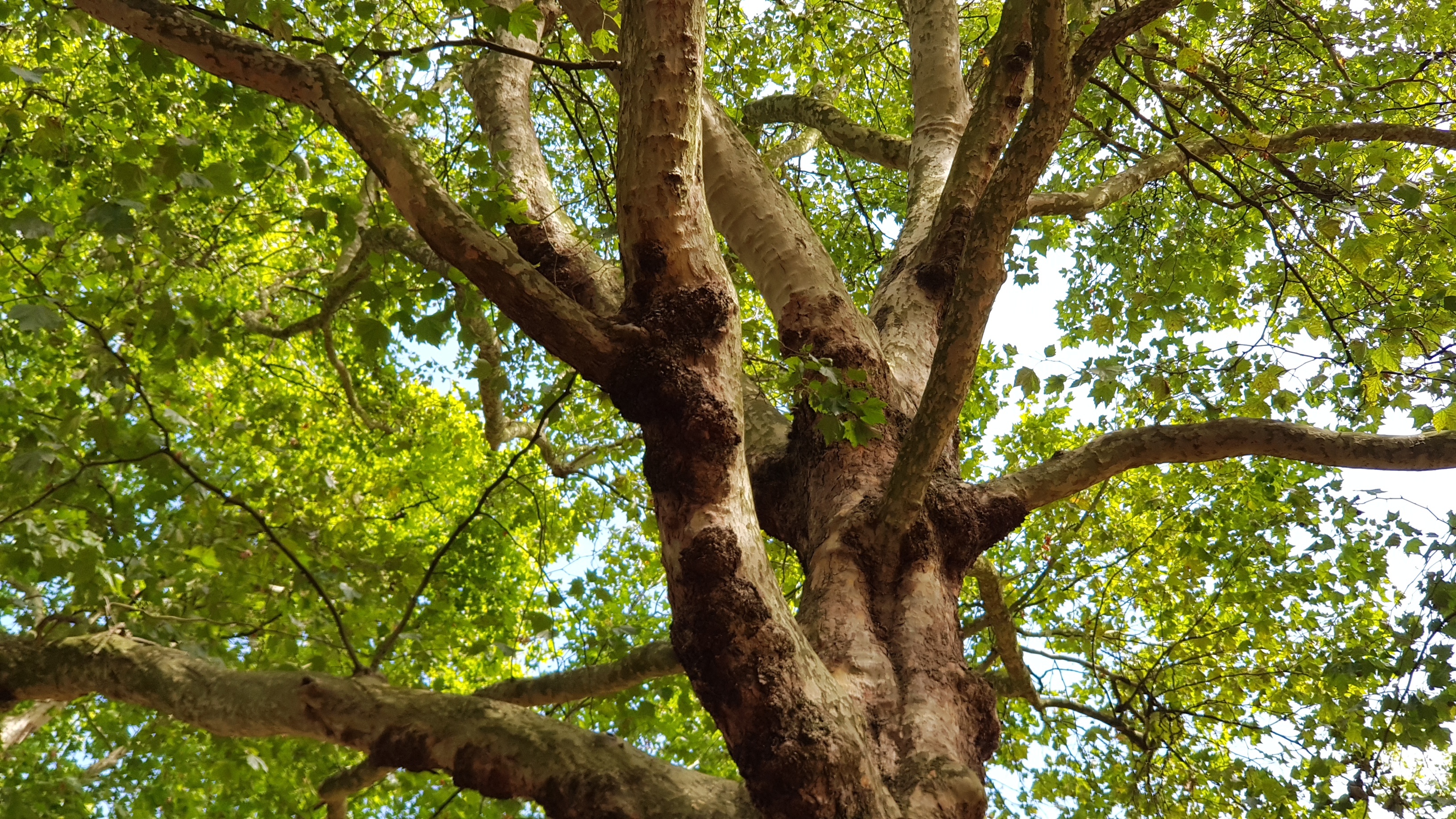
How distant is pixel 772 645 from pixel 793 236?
1895 mm

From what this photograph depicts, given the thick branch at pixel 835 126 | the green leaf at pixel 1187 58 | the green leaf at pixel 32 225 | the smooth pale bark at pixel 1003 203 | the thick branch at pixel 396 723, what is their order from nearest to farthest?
the thick branch at pixel 396 723, the smooth pale bark at pixel 1003 203, the green leaf at pixel 1187 58, the green leaf at pixel 32 225, the thick branch at pixel 835 126

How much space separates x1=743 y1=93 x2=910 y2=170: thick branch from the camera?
16.5ft

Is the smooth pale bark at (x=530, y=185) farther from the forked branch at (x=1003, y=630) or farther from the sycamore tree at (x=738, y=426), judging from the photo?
the forked branch at (x=1003, y=630)

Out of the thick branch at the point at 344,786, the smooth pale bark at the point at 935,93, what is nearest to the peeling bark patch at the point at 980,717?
the thick branch at the point at 344,786

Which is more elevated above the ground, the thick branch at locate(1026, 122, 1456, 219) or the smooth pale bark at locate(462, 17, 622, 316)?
the thick branch at locate(1026, 122, 1456, 219)

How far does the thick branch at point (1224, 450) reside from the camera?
3.00 metres

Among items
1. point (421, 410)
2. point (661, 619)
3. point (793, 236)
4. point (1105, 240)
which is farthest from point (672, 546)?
point (421, 410)

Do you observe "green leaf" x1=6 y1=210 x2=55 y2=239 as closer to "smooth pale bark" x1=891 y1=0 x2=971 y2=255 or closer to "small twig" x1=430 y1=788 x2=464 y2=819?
"small twig" x1=430 y1=788 x2=464 y2=819

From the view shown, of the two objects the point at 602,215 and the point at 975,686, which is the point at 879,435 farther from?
the point at 602,215

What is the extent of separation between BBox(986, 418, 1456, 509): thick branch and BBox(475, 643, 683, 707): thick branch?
1466 mm

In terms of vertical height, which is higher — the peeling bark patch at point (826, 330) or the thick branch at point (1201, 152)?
the thick branch at point (1201, 152)

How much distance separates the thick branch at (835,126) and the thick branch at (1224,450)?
88.1 inches

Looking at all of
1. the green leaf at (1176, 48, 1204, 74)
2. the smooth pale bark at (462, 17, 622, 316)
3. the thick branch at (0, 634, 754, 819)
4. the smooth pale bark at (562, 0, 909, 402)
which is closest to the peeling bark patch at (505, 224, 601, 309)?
the smooth pale bark at (462, 17, 622, 316)

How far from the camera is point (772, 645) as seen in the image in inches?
77.9
